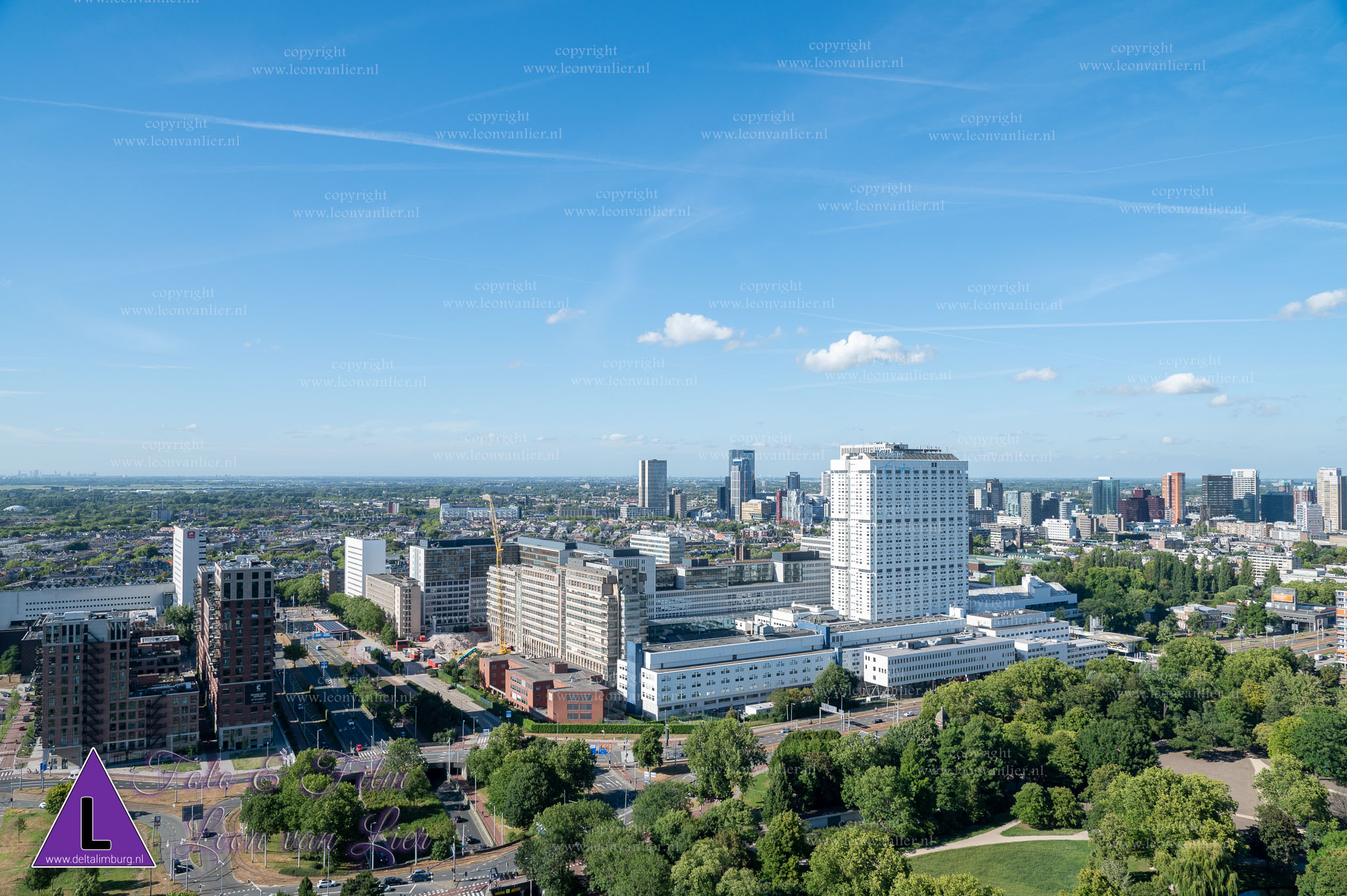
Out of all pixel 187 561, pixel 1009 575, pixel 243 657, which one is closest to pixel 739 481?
pixel 1009 575

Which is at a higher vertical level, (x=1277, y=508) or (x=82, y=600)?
(x=1277, y=508)

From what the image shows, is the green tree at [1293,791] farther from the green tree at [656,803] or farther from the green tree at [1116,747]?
the green tree at [656,803]

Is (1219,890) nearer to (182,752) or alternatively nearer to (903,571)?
(903,571)

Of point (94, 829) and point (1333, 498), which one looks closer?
point (94, 829)

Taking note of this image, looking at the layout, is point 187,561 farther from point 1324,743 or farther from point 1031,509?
point 1031,509

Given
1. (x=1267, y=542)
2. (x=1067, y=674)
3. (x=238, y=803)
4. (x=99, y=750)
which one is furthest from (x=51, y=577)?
(x=1267, y=542)

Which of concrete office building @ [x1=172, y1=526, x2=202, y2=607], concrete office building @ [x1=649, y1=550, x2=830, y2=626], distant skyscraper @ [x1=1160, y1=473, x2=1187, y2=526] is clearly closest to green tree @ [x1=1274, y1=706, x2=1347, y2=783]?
concrete office building @ [x1=649, y1=550, x2=830, y2=626]
